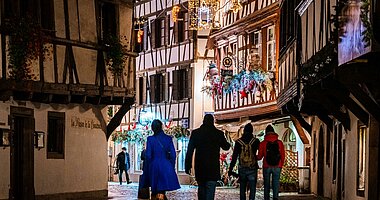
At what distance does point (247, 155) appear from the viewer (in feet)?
69.7

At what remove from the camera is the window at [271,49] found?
1618 inches

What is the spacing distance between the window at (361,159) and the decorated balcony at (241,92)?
1610 centimetres

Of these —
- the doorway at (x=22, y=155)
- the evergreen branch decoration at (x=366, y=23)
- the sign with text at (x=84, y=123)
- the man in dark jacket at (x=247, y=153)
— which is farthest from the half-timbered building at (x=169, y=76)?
the evergreen branch decoration at (x=366, y=23)

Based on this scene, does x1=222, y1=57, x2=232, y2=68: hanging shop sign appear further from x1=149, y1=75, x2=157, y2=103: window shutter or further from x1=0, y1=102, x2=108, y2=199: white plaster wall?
x1=0, y1=102, x2=108, y2=199: white plaster wall

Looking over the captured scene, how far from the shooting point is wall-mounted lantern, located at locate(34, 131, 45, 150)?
2846 cm

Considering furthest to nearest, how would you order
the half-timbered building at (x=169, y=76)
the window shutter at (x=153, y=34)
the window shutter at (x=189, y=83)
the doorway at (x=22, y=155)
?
the window shutter at (x=153, y=34) < the window shutter at (x=189, y=83) < the half-timbered building at (x=169, y=76) < the doorway at (x=22, y=155)

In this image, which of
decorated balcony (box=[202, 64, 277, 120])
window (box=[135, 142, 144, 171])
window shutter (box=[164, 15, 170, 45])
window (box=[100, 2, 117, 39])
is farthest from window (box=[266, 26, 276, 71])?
window (box=[135, 142, 144, 171])

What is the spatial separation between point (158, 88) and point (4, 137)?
96.4 feet

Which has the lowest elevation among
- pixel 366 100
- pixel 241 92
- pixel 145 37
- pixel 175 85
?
pixel 366 100

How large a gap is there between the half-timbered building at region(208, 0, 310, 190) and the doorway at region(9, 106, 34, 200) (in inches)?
468

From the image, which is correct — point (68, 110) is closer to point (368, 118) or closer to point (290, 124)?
point (368, 118)

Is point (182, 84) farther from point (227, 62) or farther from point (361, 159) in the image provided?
point (361, 159)

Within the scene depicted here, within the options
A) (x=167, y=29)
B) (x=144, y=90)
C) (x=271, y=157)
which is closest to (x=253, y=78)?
(x=167, y=29)

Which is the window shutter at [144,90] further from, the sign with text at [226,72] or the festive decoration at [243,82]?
the sign with text at [226,72]
